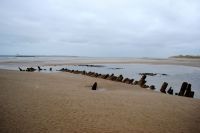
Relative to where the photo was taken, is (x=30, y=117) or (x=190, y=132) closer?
(x=190, y=132)

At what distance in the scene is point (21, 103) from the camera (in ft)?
30.9

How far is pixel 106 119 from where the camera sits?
771 centimetres

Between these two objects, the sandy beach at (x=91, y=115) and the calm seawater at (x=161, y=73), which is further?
the calm seawater at (x=161, y=73)

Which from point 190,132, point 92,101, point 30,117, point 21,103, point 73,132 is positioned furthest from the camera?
point 92,101

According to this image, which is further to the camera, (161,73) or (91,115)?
(161,73)

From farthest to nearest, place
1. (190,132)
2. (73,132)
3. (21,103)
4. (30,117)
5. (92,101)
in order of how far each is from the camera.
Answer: (92,101) → (21,103) → (30,117) → (190,132) → (73,132)

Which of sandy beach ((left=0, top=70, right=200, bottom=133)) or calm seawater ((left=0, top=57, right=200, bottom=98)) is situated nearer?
sandy beach ((left=0, top=70, right=200, bottom=133))

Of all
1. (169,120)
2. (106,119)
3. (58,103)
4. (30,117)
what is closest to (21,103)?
(58,103)

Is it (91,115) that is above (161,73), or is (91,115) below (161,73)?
above

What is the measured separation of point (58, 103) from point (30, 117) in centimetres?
228

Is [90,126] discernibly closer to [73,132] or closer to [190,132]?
[73,132]

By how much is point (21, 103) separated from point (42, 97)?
1609 mm

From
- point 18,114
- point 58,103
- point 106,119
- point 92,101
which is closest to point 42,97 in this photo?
point 58,103

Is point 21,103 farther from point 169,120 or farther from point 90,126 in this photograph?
point 169,120
